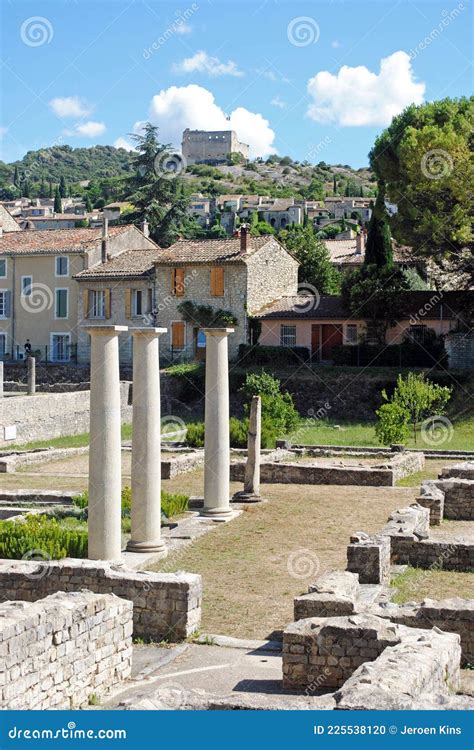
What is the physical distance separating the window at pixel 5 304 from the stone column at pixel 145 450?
43280mm

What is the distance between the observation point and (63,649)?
34.7ft

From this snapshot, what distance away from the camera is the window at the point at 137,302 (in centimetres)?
5672

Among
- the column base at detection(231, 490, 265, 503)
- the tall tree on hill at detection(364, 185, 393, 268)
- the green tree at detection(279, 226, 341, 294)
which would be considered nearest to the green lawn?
the tall tree on hill at detection(364, 185, 393, 268)

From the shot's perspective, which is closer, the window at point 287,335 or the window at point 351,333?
the window at point 351,333

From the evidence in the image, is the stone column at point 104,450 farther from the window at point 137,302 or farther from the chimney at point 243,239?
the window at point 137,302

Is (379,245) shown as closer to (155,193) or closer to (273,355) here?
(273,355)

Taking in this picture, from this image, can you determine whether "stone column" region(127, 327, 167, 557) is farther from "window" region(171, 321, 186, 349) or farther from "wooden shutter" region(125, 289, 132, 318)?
"wooden shutter" region(125, 289, 132, 318)

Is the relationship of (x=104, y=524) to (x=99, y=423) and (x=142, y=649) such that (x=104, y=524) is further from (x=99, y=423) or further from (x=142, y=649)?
(x=142, y=649)

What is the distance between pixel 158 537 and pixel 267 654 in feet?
18.1

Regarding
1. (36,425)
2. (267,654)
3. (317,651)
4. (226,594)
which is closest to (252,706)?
(317,651)

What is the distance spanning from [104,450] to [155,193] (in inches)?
2328

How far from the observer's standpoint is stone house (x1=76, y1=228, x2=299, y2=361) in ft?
177

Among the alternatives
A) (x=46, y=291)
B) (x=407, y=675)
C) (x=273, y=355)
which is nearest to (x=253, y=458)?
(x=407, y=675)

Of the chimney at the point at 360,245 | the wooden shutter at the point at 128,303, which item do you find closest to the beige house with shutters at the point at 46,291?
the wooden shutter at the point at 128,303
